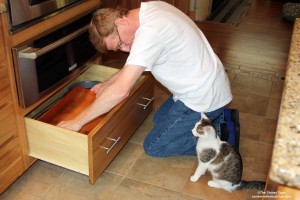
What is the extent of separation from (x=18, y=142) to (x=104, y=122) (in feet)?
1.21

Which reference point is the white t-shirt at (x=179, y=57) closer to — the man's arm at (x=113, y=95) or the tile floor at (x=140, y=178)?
the man's arm at (x=113, y=95)

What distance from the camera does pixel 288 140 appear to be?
0.63 m

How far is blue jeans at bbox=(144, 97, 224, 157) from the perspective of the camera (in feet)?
6.00

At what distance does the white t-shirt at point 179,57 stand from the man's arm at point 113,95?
1.6 inches

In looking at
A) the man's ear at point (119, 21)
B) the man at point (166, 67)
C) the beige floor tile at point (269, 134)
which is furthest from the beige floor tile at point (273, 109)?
the man's ear at point (119, 21)

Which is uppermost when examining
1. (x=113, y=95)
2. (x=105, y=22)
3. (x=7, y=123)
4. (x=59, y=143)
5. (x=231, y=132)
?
(x=105, y=22)

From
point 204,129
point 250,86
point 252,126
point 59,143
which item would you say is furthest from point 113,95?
point 250,86

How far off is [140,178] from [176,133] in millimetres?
285

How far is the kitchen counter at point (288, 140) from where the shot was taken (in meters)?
0.57

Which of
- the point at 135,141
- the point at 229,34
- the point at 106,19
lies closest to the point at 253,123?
the point at 135,141

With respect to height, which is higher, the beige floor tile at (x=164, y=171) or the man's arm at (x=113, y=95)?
the man's arm at (x=113, y=95)

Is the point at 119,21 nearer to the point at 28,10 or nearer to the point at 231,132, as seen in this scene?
the point at 28,10

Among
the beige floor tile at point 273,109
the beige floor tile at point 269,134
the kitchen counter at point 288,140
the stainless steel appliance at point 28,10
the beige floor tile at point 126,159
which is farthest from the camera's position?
the beige floor tile at point 273,109

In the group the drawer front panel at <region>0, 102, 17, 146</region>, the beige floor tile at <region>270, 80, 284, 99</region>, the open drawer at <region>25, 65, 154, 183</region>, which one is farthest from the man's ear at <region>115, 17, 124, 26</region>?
the beige floor tile at <region>270, 80, 284, 99</region>
